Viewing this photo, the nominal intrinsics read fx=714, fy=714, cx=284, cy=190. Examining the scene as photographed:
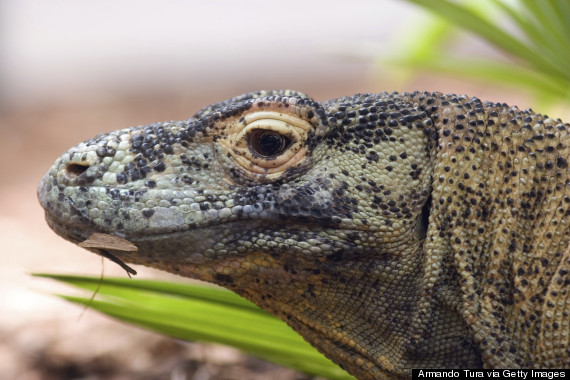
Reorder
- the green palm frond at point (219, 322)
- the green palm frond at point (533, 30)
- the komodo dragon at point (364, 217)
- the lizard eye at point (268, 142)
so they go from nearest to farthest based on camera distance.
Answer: the komodo dragon at point (364, 217) < the lizard eye at point (268, 142) < the green palm frond at point (219, 322) < the green palm frond at point (533, 30)

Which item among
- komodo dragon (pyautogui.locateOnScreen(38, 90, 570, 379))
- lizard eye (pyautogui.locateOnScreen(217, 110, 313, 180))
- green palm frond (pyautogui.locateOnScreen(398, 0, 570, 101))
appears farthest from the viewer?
green palm frond (pyautogui.locateOnScreen(398, 0, 570, 101))

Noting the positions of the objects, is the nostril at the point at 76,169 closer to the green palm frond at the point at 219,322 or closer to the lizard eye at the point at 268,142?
the lizard eye at the point at 268,142

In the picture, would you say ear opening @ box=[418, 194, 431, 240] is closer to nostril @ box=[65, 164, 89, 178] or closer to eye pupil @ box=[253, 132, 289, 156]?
eye pupil @ box=[253, 132, 289, 156]

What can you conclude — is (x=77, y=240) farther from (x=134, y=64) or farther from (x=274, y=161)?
(x=134, y=64)

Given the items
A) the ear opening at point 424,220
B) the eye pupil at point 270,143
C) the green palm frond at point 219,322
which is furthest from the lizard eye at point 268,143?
the green palm frond at point 219,322

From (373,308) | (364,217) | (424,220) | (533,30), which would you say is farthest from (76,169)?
(533,30)

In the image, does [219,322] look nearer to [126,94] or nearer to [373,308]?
[373,308]

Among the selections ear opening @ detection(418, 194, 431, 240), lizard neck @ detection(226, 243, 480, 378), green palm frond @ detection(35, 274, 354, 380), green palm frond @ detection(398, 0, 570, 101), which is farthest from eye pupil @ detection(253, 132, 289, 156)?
green palm frond @ detection(398, 0, 570, 101)

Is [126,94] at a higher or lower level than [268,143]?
higher
